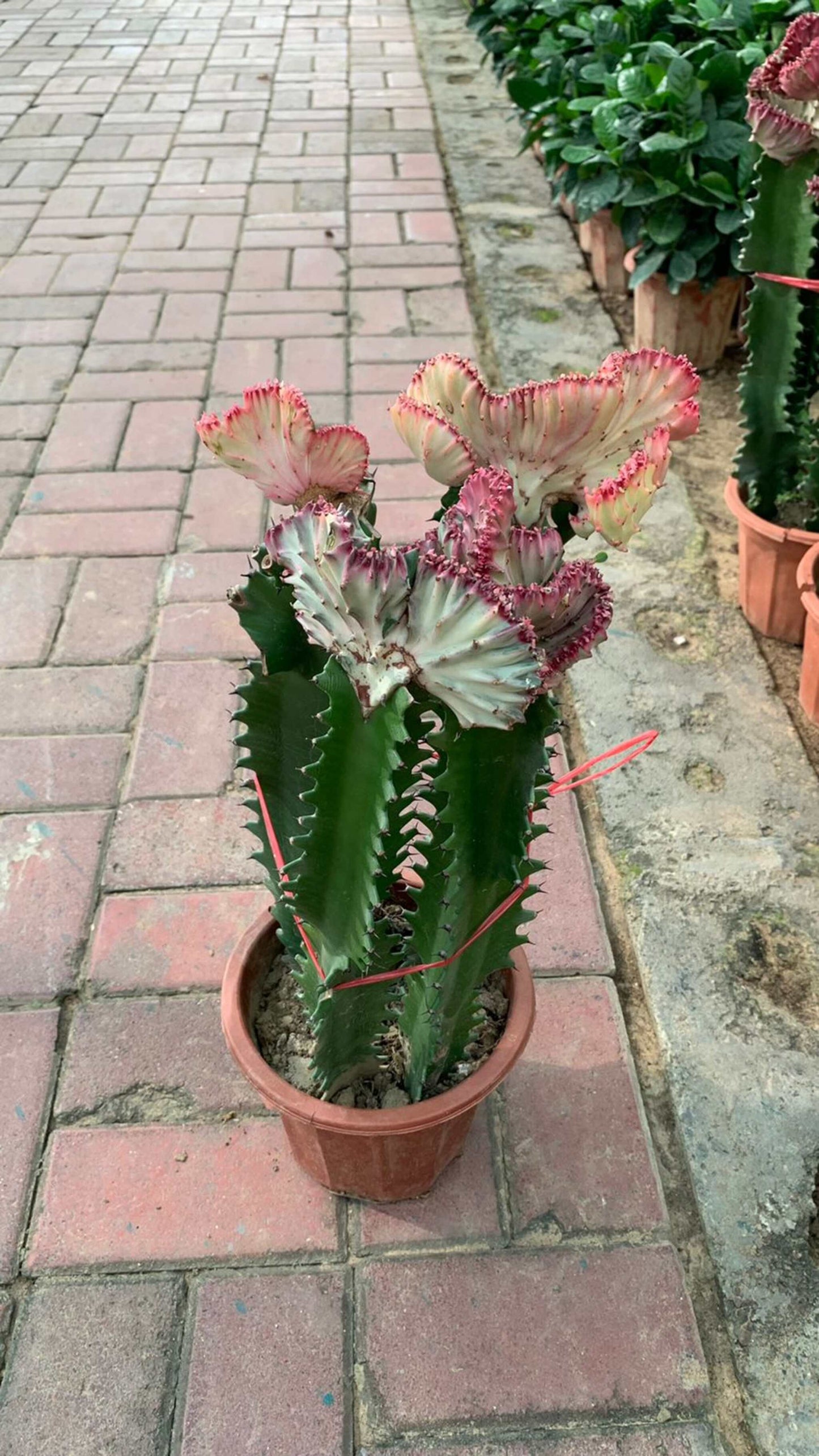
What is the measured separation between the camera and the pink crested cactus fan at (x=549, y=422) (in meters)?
0.86

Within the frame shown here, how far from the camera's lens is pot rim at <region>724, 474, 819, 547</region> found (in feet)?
7.04

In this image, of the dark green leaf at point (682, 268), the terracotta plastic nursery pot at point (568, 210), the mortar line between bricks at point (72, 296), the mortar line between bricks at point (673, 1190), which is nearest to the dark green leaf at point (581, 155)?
the dark green leaf at point (682, 268)

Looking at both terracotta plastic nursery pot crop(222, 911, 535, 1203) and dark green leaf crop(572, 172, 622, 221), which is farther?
dark green leaf crop(572, 172, 622, 221)

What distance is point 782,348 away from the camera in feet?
6.99

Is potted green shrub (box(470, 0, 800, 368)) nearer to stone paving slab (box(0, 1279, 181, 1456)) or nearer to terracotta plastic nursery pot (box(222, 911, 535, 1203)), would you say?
terracotta plastic nursery pot (box(222, 911, 535, 1203))

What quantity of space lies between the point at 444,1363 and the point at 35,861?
1.03 m

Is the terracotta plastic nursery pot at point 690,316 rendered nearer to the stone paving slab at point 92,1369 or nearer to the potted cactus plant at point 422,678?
the potted cactus plant at point 422,678

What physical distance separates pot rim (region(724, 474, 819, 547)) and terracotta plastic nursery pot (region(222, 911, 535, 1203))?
1.12 meters

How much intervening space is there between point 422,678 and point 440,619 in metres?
0.06

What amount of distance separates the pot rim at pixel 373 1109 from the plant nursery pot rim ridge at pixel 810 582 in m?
0.95

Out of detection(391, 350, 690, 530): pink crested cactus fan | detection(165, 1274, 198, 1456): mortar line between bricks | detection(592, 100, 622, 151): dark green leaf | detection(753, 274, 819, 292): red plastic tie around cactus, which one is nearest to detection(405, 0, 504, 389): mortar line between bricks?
detection(592, 100, 622, 151): dark green leaf

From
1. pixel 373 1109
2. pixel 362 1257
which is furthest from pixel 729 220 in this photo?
pixel 362 1257

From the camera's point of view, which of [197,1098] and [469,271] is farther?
[469,271]

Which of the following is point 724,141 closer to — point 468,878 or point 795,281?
point 795,281
